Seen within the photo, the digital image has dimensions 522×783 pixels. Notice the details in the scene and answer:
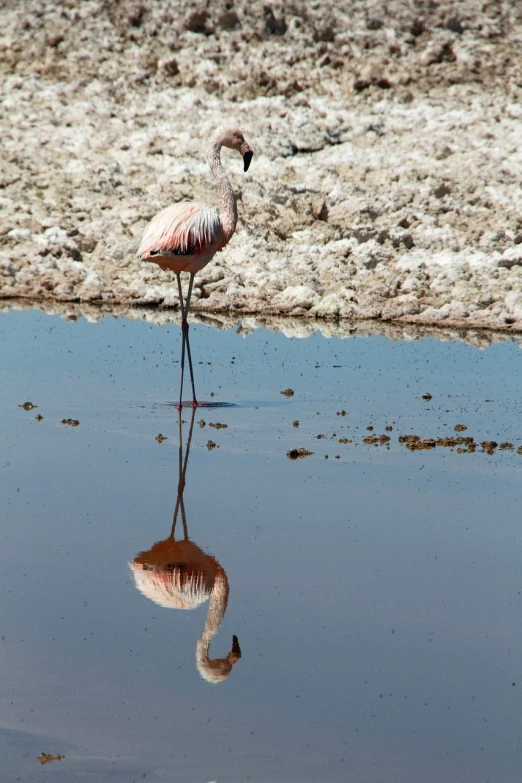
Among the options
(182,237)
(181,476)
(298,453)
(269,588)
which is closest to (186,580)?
(269,588)

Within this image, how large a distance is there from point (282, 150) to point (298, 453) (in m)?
15.7

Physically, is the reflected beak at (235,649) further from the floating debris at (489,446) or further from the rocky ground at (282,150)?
the rocky ground at (282,150)

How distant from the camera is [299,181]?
79.6 feet

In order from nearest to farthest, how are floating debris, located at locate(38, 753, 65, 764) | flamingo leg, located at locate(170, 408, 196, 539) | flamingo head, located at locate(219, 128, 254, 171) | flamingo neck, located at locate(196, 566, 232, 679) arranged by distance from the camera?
floating debris, located at locate(38, 753, 65, 764) → flamingo neck, located at locate(196, 566, 232, 679) → flamingo leg, located at locate(170, 408, 196, 539) → flamingo head, located at locate(219, 128, 254, 171)

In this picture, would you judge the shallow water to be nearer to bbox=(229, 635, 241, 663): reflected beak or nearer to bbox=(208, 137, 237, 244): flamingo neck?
Result: bbox=(229, 635, 241, 663): reflected beak

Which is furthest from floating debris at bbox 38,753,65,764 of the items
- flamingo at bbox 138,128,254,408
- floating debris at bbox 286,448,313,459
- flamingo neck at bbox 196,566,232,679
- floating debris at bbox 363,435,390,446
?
flamingo at bbox 138,128,254,408

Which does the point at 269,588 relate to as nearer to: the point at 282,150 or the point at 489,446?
the point at 489,446

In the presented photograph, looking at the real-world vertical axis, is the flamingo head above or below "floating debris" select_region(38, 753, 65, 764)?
above

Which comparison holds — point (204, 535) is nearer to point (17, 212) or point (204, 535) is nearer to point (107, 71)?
point (17, 212)

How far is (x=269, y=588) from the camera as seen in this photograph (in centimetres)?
705

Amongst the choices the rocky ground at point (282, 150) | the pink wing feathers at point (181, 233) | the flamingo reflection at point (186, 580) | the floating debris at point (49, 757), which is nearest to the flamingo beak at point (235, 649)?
the flamingo reflection at point (186, 580)

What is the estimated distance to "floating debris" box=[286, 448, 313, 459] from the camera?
1052 centimetres

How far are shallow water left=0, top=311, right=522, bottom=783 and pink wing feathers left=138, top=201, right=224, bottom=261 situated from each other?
1470 millimetres

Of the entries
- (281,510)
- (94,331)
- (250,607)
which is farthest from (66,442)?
(94,331)
